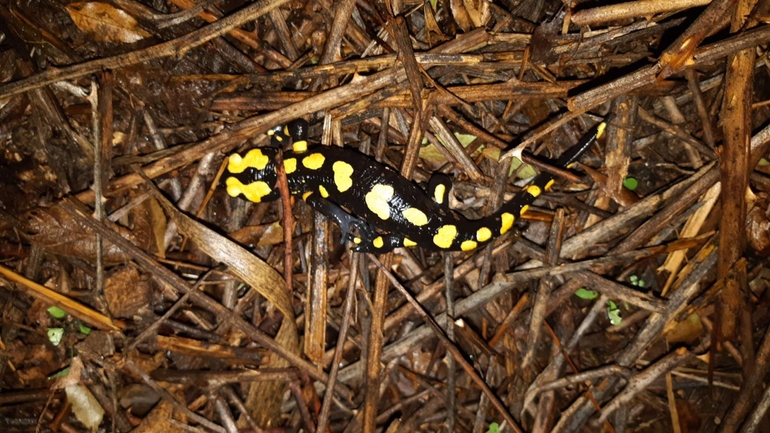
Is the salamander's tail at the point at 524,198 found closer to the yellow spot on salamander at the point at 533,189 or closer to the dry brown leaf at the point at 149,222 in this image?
the yellow spot on salamander at the point at 533,189

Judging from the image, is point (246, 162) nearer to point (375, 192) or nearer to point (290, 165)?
point (290, 165)

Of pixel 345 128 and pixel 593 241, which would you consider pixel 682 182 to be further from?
pixel 345 128

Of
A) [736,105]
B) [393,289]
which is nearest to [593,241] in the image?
[736,105]

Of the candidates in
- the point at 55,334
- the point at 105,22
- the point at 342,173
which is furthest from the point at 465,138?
the point at 55,334

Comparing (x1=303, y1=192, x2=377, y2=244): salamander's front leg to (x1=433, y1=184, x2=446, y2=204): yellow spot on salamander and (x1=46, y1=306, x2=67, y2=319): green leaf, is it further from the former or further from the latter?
(x1=46, y1=306, x2=67, y2=319): green leaf

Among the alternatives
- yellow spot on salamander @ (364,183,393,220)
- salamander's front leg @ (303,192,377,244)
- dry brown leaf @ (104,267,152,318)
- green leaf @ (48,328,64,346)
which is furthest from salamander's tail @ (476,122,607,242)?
green leaf @ (48,328,64,346)

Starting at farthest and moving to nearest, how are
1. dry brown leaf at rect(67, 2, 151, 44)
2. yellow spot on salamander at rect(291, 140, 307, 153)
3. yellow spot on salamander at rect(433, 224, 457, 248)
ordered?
yellow spot on salamander at rect(291, 140, 307, 153)
yellow spot on salamander at rect(433, 224, 457, 248)
dry brown leaf at rect(67, 2, 151, 44)
